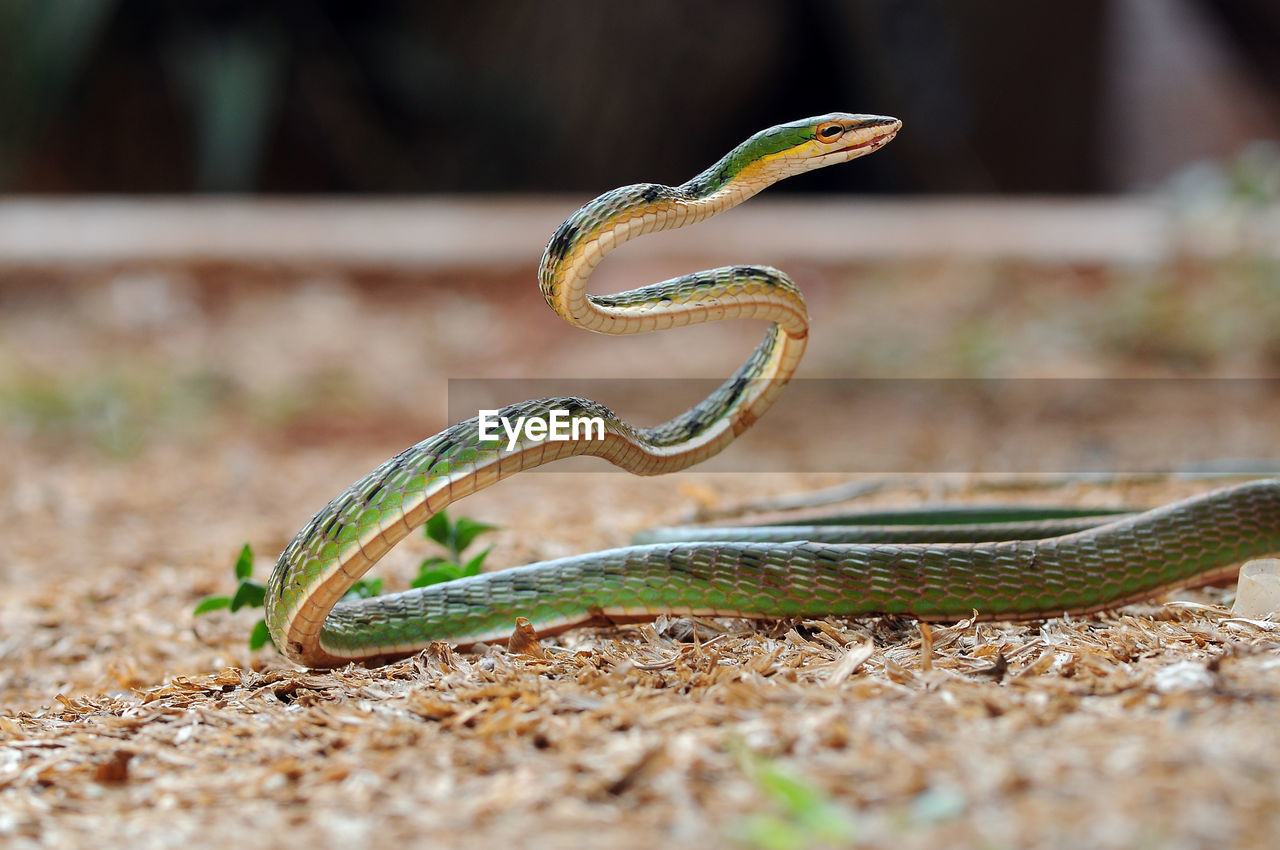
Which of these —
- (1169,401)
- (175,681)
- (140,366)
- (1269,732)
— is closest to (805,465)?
(1169,401)

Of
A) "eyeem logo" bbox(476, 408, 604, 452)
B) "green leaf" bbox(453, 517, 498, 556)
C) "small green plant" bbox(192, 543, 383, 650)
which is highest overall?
"eyeem logo" bbox(476, 408, 604, 452)

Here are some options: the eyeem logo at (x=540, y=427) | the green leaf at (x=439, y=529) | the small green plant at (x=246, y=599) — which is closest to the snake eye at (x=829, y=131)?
the eyeem logo at (x=540, y=427)

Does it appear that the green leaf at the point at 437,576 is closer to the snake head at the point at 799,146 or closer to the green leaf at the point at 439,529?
the green leaf at the point at 439,529

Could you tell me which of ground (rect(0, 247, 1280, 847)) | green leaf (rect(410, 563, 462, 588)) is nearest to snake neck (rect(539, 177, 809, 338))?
ground (rect(0, 247, 1280, 847))

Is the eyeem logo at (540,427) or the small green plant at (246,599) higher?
the eyeem logo at (540,427)

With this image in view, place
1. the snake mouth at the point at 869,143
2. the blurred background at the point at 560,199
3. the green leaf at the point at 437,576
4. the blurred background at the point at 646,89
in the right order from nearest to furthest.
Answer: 1. the snake mouth at the point at 869,143
2. the green leaf at the point at 437,576
3. the blurred background at the point at 560,199
4. the blurred background at the point at 646,89

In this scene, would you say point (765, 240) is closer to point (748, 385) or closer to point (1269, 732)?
point (748, 385)

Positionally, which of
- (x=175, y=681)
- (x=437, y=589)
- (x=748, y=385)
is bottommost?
(x=175, y=681)

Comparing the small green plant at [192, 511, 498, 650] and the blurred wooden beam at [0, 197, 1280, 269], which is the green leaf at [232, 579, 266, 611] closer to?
the small green plant at [192, 511, 498, 650]
